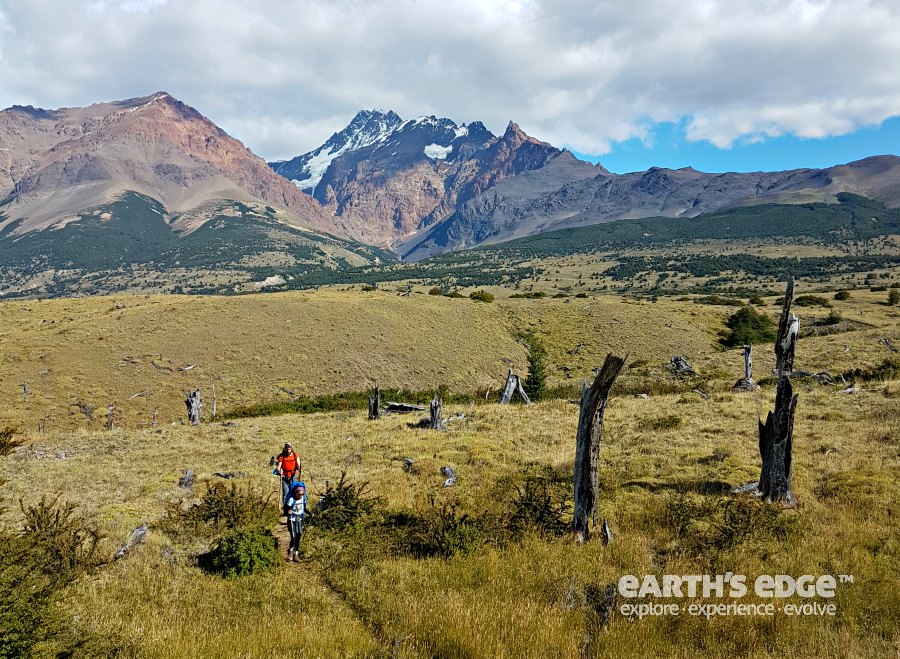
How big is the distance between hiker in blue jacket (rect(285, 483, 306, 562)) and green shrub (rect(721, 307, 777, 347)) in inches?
2278

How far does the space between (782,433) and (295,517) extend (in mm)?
10667

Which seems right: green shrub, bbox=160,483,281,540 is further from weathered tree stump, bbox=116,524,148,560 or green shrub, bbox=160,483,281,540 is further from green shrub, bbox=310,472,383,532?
green shrub, bbox=310,472,383,532

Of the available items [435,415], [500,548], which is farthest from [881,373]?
[500,548]

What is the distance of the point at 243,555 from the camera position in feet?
28.4

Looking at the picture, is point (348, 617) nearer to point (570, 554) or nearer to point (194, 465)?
point (570, 554)

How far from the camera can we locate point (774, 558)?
8070mm

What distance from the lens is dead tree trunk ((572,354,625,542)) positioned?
9.33m

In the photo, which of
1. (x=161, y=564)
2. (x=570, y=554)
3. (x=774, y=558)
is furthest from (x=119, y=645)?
(x=774, y=558)

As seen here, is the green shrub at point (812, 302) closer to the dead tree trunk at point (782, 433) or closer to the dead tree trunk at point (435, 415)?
the dead tree trunk at point (435, 415)

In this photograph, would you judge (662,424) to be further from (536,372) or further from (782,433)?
(536,372)

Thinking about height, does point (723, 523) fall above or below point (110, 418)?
above

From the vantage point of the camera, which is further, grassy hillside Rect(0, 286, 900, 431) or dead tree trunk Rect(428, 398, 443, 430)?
grassy hillside Rect(0, 286, 900, 431)

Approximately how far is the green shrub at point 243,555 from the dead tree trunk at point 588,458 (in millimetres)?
5940

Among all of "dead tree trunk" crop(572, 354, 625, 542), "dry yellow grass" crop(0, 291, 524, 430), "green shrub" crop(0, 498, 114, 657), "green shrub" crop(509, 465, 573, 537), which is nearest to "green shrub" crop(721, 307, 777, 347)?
"dry yellow grass" crop(0, 291, 524, 430)
